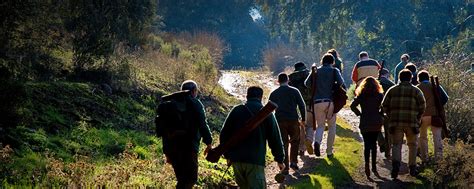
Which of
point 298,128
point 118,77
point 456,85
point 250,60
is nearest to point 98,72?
point 118,77

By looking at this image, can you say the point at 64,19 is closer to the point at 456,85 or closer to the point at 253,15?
the point at 456,85

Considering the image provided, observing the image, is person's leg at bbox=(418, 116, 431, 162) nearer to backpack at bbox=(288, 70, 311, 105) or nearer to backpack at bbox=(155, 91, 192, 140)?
backpack at bbox=(288, 70, 311, 105)

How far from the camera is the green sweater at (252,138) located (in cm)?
668

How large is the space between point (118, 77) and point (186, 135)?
9717mm

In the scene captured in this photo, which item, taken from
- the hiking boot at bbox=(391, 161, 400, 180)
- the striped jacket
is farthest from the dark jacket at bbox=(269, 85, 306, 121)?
the striped jacket

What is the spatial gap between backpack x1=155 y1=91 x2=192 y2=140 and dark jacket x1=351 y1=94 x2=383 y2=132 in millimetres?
3996

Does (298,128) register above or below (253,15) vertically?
below

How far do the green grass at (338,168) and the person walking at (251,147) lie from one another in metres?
2.96

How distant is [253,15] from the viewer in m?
66.3

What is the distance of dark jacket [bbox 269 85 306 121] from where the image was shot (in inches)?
394

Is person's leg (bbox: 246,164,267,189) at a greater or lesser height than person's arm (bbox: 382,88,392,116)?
lesser

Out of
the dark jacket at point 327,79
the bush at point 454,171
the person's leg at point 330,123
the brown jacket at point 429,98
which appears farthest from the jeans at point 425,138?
the dark jacket at point 327,79

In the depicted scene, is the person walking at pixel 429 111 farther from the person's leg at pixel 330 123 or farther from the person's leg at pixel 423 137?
the person's leg at pixel 330 123

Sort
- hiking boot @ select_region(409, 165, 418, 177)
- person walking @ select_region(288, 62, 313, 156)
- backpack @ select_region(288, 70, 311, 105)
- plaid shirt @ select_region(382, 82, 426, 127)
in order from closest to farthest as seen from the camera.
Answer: plaid shirt @ select_region(382, 82, 426, 127) → hiking boot @ select_region(409, 165, 418, 177) → person walking @ select_region(288, 62, 313, 156) → backpack @ select_region(288, 70, 311, 105)
